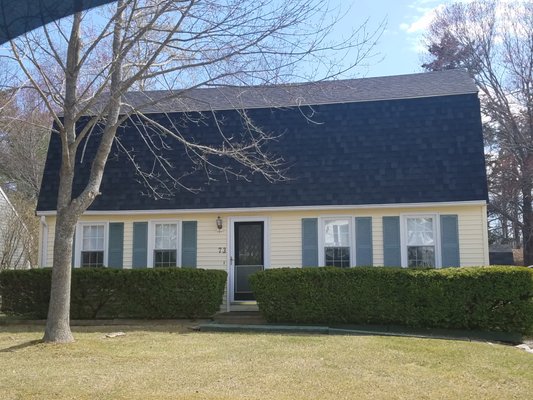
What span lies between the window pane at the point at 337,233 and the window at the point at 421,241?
146cm

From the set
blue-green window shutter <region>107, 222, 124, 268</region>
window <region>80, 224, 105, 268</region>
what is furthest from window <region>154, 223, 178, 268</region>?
window <region>80, 224, 105, 268</region>

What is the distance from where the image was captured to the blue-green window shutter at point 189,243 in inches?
561

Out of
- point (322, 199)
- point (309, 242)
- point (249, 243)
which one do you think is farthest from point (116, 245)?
point (322, 199)

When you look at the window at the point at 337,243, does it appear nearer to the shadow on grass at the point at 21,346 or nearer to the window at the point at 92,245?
the window at the point at 92,245

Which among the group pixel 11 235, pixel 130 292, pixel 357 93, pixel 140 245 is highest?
pixel 357 93

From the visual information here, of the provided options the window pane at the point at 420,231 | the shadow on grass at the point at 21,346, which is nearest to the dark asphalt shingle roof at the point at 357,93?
the window pane at the point at 420,231

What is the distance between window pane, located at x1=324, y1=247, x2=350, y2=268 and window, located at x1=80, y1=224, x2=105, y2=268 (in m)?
5.86

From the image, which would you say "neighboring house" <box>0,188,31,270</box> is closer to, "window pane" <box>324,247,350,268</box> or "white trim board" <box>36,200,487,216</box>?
"white trim board" <box>36,200,487,216</box>

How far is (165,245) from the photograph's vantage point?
14539 millimetres

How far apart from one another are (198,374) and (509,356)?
4799mm

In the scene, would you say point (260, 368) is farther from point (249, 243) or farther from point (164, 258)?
point (164, 258)

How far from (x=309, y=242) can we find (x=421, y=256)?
2.70 metres

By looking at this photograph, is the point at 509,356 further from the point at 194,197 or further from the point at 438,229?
the point at 194,197

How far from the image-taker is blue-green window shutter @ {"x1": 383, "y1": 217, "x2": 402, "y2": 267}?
13359mm
